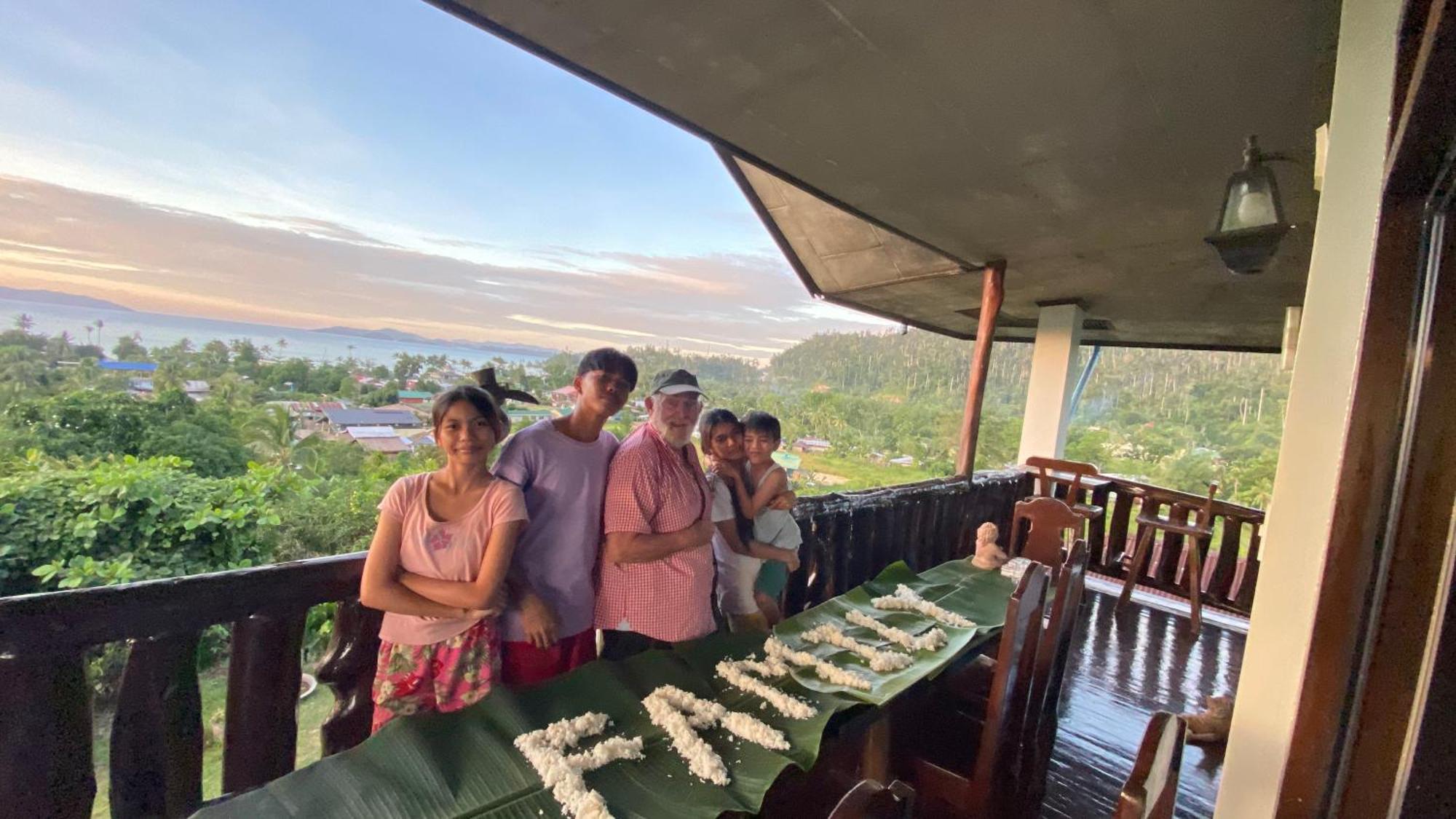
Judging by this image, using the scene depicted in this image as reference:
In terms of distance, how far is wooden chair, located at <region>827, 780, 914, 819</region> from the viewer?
2.00 feet

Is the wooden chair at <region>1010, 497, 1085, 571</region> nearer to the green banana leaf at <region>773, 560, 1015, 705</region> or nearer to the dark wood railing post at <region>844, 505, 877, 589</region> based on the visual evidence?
the green banana leaf at <region>773, 560, 1015, 705</region>

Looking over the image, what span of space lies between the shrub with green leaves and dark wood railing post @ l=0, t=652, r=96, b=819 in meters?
4.50

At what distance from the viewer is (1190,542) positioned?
4129 mm

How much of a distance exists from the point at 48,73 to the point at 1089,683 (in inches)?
435

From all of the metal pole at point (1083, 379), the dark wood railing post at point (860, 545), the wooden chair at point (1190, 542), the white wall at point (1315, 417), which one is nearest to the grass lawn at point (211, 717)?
the dark wood railing post at point (860, 545)

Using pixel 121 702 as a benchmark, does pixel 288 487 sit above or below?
below

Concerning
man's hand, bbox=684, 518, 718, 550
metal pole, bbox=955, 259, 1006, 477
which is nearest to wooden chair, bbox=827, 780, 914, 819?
man's hand, bbox=684, 518, 718, 550

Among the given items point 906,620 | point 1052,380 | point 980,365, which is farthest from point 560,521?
point 1052,380

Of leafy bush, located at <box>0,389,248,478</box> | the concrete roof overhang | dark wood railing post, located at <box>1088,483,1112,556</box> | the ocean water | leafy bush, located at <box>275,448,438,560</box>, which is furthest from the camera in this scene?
leafy bush, located at <box>275,448,438,560</box>

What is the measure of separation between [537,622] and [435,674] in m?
0.28

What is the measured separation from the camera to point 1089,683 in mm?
3035

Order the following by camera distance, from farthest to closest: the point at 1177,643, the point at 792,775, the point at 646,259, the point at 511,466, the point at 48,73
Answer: the point at 646,259, the point at 48,73, the point at 1177,643, the point at 511,466, the point at 792,775

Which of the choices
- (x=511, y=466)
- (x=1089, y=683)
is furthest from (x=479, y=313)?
(x=1089, y=683)

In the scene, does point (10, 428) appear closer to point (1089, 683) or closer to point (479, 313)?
point (479, 313)
